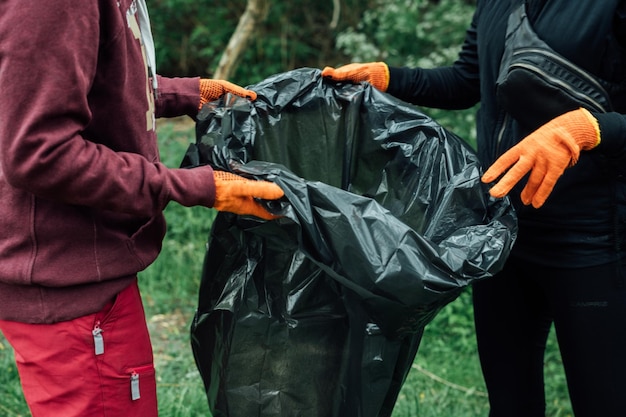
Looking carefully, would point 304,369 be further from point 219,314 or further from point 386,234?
point 386,234

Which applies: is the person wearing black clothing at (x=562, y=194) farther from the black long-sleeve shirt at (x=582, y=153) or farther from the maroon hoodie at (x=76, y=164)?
the maroon hoodie at (x=76, y=164)

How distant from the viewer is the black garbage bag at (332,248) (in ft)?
5.34

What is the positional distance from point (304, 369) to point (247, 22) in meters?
4.61

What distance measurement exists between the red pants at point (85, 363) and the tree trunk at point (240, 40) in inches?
166

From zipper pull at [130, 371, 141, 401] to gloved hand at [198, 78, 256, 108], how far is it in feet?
2.39

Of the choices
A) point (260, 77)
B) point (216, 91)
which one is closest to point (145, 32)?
point (216, 91)

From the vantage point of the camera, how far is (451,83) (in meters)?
2.28

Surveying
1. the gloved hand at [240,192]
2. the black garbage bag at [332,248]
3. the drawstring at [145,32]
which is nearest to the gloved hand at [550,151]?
the black garbage bag at [332,248]

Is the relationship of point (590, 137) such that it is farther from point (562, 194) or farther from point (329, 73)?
point (329, 73)

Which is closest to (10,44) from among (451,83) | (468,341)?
(451,83)

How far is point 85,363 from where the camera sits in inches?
62.6

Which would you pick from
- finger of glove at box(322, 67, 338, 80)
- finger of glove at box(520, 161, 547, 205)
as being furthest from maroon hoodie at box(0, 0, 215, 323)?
finger of glove at box(520, 161, 547, 205)

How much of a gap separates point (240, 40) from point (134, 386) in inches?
179

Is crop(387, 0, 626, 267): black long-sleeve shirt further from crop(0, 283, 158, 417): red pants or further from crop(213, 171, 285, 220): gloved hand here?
crop(0, 283, 158, 417): red pants
